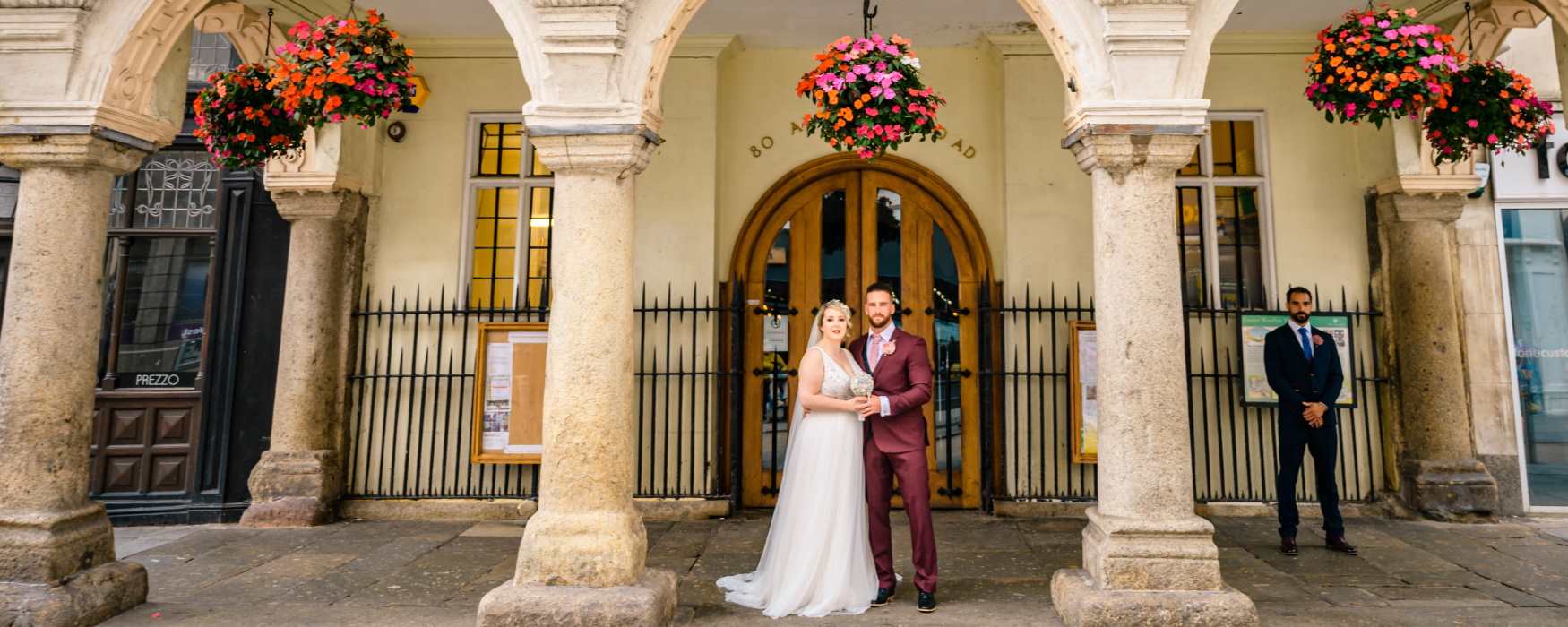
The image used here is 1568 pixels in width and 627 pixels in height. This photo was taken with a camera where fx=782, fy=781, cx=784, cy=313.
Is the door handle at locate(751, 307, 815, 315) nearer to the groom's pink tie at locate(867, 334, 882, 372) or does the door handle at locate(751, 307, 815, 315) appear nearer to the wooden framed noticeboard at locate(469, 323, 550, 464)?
the wooden framed noticeboard at locate(469, 323, 550, 464)

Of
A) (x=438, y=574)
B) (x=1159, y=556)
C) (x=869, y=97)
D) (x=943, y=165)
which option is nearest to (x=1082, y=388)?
(x=943, y=165)

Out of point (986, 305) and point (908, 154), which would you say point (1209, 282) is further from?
point (908, 154)

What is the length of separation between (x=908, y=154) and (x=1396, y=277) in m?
4.18

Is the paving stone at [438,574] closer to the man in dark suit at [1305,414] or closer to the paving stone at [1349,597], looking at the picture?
the paving stone at [1349,597]

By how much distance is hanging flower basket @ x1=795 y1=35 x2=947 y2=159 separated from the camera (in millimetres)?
4137

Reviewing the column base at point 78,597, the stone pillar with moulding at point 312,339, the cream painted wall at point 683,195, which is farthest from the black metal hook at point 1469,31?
the column base at point 78,597

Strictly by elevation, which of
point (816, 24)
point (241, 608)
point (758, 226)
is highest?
point (816, 24)

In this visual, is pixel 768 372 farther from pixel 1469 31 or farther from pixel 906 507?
pixel 1469 31

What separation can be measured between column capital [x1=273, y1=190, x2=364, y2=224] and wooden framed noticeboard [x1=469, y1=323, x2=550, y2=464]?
160 cm

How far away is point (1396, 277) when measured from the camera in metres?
6.52

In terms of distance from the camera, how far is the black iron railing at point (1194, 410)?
6.54 metres

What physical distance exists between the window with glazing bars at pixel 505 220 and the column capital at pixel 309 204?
3.47ft

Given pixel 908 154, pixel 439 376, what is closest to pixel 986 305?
→ pixel 908 154

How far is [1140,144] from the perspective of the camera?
4051 mm
